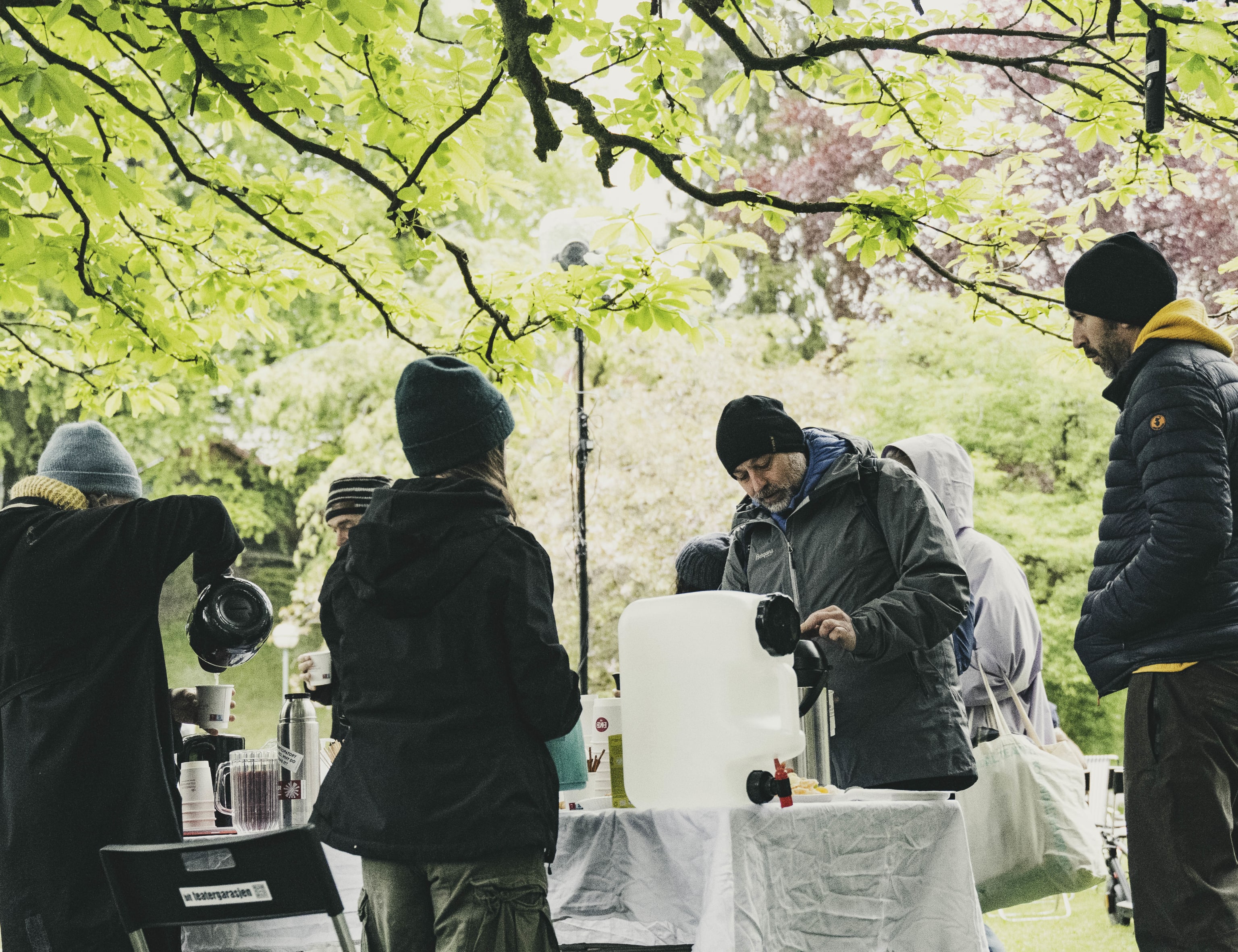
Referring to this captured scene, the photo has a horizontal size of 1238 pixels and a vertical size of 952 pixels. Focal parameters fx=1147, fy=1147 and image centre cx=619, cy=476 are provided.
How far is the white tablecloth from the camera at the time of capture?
210 cm

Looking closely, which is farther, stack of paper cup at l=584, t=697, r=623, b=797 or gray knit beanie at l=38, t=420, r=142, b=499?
gray knit beanie at l=38, t=420, r=142, b=499

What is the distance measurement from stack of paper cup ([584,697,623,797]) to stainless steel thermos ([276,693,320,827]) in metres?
0.65

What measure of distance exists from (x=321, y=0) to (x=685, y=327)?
178 cm

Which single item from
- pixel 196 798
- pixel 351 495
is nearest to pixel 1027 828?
pixel 196 798

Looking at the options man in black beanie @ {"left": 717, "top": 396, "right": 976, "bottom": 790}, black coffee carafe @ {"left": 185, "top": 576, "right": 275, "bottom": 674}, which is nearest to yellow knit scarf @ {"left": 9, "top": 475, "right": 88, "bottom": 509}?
black coffee carafe @ {"left": 185, "top": 576, "right": 275, "bottom": 674}

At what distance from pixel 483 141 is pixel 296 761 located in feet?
9.28

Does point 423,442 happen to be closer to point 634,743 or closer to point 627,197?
point 634,743

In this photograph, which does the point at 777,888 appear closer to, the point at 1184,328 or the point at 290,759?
the point at 290,759

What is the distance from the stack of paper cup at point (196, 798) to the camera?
276 cm

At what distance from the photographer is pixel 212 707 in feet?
9.55

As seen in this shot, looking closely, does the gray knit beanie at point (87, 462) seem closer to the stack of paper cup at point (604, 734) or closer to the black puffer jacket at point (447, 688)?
the black puffer jacket at point (447, 688)

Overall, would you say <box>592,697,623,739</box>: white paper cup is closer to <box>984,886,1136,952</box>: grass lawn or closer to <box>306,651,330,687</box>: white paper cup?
<box>306,651,330,687</box>: white paper cup

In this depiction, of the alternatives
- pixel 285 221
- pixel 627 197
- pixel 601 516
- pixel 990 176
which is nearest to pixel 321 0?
pixel 285 221

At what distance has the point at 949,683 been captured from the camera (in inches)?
109
